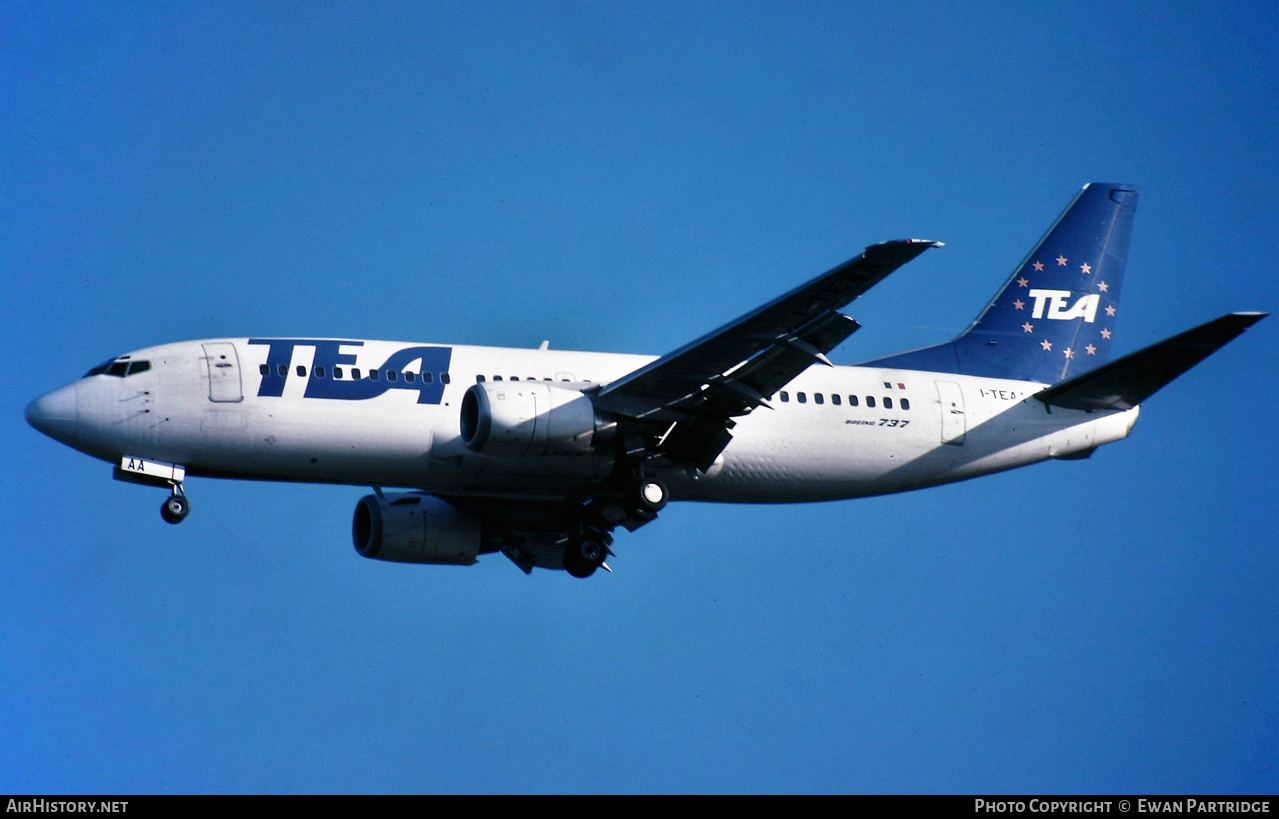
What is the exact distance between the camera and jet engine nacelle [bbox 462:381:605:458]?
1308 inches

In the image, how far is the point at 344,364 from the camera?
34.6m

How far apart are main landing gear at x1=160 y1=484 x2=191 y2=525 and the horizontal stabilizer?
780 inches

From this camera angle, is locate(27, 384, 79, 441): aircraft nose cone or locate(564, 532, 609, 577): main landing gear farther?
locate(564, 532, 609, 577): main landing gear

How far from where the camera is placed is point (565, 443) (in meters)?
34.0

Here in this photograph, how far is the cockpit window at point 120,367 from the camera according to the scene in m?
34.5

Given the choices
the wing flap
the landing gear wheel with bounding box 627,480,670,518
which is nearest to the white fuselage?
the landing gear wheel with bounding box 627,480,670,518

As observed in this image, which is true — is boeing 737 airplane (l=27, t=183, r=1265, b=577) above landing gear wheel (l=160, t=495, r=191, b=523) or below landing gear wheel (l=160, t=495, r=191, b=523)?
above

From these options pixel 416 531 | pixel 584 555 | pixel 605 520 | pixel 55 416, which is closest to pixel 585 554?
pixel 584 555

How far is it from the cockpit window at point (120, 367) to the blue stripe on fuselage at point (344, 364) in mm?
2297

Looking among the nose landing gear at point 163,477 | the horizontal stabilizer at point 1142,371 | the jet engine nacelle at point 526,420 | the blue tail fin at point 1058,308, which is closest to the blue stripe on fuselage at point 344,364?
the jet engine nacelle at point 526,420

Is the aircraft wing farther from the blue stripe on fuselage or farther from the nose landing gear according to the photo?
the nose landing gear

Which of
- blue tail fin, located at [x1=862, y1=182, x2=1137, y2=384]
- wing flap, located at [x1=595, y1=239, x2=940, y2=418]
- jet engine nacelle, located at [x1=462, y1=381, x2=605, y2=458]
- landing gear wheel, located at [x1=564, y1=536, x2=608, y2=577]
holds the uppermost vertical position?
blue tail fin, located at [x1=862, y1=182, x2=1137, y2=384]
